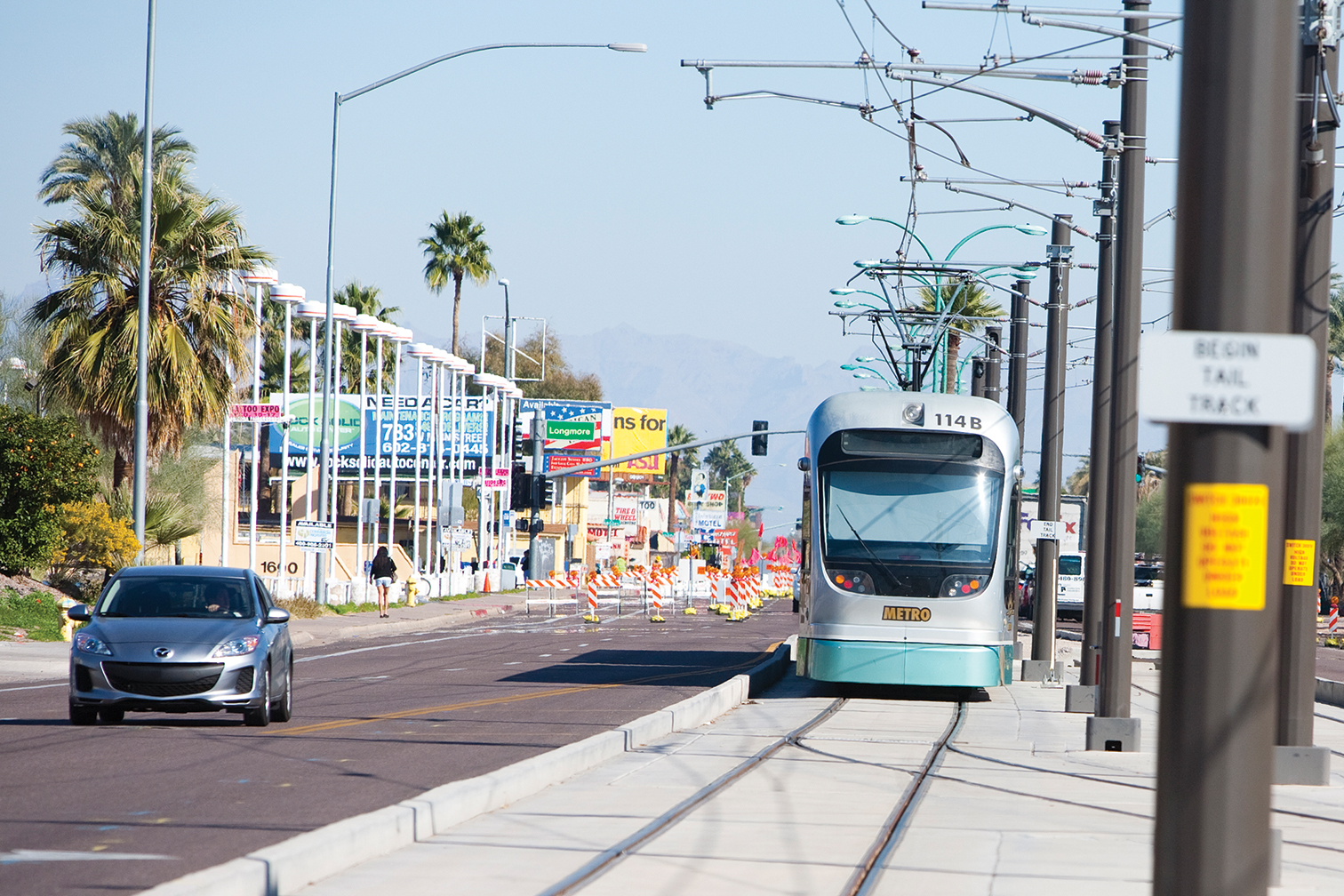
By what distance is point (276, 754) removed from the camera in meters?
13.8

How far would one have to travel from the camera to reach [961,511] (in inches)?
810

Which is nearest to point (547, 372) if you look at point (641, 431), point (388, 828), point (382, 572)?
point (641, 431)

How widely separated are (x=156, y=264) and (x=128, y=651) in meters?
22.0

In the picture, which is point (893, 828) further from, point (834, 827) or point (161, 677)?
point (161, 677)

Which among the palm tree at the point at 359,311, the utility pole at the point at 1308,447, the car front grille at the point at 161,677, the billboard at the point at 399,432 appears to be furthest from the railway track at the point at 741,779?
the palm tree at the point at 359,311

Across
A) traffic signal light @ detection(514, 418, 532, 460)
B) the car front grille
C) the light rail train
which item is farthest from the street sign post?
traffic signal light @ detection(514, 418, 532, 460)

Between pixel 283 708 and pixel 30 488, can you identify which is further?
pixel 30 488

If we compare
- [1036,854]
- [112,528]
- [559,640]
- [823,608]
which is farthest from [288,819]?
[559,640]

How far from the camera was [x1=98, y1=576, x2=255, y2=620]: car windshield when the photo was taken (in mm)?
16141

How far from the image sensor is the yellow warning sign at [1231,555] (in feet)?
16.7

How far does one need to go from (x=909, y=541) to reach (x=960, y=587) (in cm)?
81

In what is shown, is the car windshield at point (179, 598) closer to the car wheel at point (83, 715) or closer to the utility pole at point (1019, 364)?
the car wheel at point (83, 715)

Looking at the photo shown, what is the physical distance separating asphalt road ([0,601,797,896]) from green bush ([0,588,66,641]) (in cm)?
425

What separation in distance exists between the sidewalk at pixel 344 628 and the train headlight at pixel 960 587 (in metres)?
11.1
